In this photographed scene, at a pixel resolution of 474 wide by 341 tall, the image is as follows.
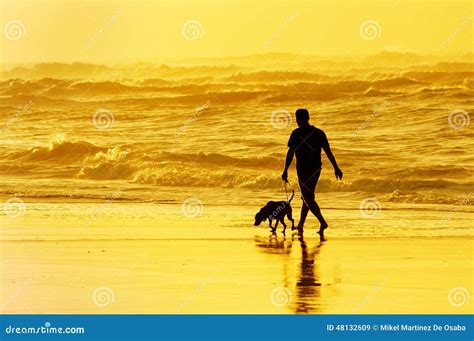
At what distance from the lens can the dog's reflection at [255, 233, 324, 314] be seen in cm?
898

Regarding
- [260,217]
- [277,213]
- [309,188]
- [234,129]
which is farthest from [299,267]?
[234,129]

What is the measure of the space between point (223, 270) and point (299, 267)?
75 centimetres

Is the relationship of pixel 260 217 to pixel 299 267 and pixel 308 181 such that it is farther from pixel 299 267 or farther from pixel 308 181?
pixel 299 267

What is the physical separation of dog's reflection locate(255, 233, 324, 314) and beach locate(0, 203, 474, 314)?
0.03 feet

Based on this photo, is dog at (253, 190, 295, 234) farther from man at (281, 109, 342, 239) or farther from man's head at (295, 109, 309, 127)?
man's head at (295, 109, 309, 127)

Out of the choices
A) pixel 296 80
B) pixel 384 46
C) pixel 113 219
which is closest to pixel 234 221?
pixel 113 219

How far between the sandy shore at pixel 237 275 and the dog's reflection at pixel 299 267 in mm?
10

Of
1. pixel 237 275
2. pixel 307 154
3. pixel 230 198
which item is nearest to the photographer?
pixel 237 275

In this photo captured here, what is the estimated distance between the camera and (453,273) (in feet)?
34.7

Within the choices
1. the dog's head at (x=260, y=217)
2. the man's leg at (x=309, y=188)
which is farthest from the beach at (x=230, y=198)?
the man's leg at (x=309, y=188)

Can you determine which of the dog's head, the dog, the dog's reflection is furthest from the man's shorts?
the dog's head

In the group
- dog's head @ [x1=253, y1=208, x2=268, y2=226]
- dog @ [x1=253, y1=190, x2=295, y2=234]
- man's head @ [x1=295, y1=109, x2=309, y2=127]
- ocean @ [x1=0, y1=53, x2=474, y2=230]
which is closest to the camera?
man's head @ [x1=295, y1=109, x2=309, y2=127]

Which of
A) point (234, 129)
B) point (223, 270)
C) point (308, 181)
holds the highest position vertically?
point (234, 129)

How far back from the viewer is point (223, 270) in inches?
422
